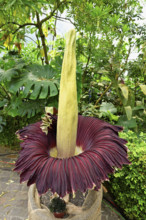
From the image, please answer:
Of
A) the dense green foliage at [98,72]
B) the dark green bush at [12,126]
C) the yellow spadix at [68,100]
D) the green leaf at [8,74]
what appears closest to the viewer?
the yellow spadix at [68,100]

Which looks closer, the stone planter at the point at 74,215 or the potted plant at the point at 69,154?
the potted plant at the point at 69,154

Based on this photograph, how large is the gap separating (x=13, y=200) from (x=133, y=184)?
1306 millimetres

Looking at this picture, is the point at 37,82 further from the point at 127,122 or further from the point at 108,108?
the point at 127,122

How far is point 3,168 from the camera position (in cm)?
281

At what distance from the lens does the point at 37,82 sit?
2.34 metres

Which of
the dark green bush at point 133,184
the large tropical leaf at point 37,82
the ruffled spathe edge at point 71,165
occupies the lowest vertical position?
the dark green bush at point 133,184

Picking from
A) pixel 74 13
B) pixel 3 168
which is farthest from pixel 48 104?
pixel 74 13

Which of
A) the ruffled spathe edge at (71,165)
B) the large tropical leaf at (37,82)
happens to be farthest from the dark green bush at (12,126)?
the ruffled spathe edge at (71,165)

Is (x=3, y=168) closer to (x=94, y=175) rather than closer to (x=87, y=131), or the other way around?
(x=87, y=131)

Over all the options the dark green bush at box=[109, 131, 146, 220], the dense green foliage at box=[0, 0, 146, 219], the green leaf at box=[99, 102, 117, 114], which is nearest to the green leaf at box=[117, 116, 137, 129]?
Result: the dense green foliage at box=[0, 0, 146, 219]

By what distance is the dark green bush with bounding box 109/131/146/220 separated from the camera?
5.55 feet

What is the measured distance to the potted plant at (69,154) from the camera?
0.85m

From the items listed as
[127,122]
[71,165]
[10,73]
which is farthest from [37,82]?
[71,165]

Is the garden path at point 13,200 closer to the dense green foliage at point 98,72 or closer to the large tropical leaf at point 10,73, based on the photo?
the dense green foliage at point 98,72
